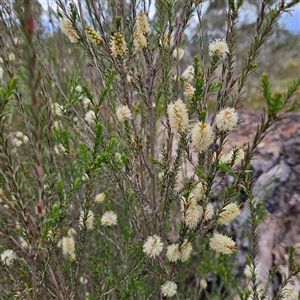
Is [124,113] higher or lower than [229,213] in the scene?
higher

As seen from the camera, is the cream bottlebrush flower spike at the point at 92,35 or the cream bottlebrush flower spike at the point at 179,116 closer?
the cream bottlebrush flower spike at the point at 179,116

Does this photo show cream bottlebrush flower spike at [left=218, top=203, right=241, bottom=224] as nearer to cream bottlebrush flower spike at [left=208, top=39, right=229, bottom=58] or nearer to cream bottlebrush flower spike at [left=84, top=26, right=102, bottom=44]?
cream bottlebrush flower spike at [left=208, top=39, right=229, bottom=58]

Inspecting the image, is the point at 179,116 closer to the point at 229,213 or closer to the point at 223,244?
the point at 229,213

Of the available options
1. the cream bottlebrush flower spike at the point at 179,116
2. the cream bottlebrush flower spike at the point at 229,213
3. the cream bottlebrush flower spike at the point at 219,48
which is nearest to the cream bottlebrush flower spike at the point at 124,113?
the cream bottlebrush flower spike at the point at 179,116

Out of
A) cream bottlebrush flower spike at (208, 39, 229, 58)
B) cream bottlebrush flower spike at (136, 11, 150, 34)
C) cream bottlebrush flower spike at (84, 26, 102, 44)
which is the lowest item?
cream bottlebrush flower spike at (208, 39, 229, 58)

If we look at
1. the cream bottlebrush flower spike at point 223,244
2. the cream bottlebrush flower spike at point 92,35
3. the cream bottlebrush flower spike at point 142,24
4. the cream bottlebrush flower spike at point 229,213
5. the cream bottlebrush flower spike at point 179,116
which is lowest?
the cream bottlebrush flower spike at point 223,244

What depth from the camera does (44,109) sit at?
1012 millimetres

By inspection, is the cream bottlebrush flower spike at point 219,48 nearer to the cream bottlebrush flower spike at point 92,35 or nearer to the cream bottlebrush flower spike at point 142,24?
the cream bottlebrush flower spike at point 142,24

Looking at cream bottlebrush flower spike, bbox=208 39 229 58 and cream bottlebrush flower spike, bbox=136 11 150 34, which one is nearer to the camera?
cream bottlebrush flower spike, bbox=208 39 229 58

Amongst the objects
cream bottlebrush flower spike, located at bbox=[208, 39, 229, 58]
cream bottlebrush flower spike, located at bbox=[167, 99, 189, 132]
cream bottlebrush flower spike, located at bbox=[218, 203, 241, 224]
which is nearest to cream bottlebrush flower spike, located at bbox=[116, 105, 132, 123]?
cream bottlebrush flower spike, located at bbox=[167, 99, 189, 132]

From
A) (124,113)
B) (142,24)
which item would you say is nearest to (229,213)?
(124,113)

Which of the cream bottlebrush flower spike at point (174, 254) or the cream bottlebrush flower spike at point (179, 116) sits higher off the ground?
the cream bottlebrush flower spike at point (179, 116)

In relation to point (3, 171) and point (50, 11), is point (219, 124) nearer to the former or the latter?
point (3, 171)

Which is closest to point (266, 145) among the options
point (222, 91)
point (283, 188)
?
point (283, 188)
